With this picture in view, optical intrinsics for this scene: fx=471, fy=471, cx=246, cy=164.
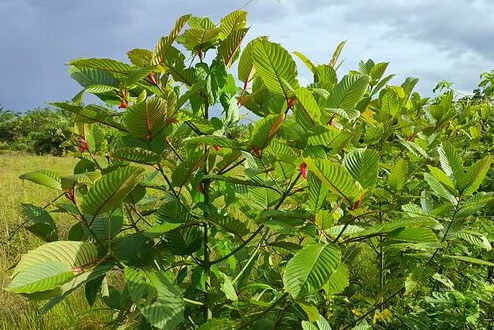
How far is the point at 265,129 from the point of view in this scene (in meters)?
0.82

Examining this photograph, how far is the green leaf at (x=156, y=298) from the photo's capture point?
73 centimetres

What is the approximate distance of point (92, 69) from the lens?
97 cm

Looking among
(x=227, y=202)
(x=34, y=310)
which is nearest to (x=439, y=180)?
(x=227, y=202)

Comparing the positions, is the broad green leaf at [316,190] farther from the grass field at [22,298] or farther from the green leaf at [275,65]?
the grass field at [22,298]

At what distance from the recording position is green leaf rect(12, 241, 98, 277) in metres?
0.69

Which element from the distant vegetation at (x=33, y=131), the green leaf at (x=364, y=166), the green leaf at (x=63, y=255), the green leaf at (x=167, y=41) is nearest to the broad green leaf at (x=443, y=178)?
the green leaf at (x=364, y=166)

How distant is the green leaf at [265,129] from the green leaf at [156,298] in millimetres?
287

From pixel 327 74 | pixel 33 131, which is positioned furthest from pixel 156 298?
pixel 33 131

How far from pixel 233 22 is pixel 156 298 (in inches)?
23.1

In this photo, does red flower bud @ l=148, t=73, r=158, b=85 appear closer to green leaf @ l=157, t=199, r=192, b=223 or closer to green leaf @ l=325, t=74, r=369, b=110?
green leaf @ l=157, t=199, r=192, b=223

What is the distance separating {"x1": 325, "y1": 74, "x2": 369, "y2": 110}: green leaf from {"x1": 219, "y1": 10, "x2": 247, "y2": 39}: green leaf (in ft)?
0.85

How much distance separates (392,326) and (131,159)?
3.71 ft

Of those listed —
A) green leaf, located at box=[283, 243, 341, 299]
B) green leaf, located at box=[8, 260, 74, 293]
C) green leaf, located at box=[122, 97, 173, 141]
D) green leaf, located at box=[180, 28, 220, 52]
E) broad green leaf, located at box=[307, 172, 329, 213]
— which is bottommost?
green leaf, located at box=[283, 243, 341, 299]

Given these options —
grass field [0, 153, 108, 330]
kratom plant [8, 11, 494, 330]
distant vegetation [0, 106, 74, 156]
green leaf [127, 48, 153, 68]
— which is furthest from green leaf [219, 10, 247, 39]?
distant vegetation [0, 106, 74, 156]
